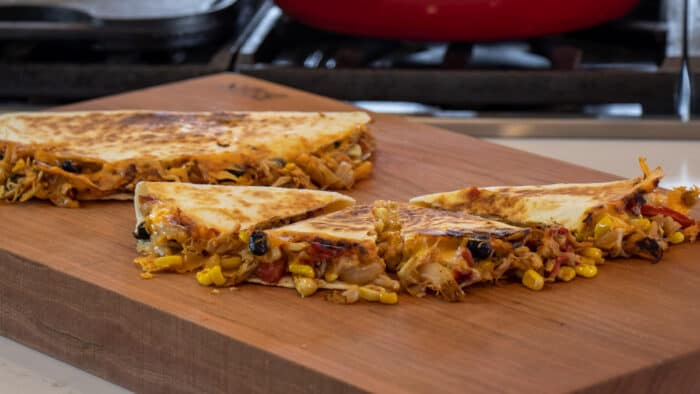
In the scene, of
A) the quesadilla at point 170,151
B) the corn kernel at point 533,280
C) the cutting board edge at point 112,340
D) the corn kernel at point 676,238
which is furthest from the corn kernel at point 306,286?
the corn kernel at point 676,238

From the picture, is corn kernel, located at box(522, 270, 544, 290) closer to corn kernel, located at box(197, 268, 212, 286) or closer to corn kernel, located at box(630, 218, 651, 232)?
corn kernel, located at box(630, 218, 651, 232)

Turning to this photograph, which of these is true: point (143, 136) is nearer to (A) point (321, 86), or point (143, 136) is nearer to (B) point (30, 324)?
(B) point (30, 324)

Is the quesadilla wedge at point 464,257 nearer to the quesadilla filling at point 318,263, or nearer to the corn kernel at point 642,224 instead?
the quesadilla filling at point 318,263

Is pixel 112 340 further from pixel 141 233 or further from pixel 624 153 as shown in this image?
pixel 624 153

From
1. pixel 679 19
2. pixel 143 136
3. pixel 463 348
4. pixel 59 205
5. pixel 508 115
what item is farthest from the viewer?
pixel 679 19

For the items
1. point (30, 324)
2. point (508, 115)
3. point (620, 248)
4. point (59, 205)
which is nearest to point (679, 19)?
point (508, 115)

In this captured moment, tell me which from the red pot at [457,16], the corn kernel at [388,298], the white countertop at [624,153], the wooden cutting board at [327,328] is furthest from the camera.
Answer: the red pot at [457,16]

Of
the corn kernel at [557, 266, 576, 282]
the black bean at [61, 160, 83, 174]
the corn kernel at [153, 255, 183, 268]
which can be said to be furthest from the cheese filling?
the black bean at [61, 160, 83, 174]
